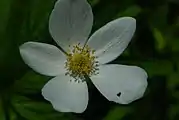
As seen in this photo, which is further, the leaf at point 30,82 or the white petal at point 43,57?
the leaf at point 30,82

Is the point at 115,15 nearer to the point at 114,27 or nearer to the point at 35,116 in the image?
the point at 114,27

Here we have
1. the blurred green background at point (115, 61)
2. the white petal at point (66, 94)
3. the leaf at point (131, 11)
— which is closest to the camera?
the white petal at point (66, 94)

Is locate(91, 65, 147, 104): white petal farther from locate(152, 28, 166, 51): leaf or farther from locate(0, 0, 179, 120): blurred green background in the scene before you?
locate(152, 28, 166, 51): leaf

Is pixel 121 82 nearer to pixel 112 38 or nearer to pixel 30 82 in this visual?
pixel 112 38

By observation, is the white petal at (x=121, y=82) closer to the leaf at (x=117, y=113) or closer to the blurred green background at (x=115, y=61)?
the blurred green background at (x=115, y=61)

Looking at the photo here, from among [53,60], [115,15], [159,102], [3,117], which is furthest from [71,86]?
[159,102]

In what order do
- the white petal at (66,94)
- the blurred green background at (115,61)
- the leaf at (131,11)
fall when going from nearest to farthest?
the white petal at (66,94) → the blurred green background at (115,61) → the leaf at (131,11)

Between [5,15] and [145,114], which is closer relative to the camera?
[5,15]

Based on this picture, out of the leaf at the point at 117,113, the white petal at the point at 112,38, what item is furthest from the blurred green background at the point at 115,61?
the white petal at the point at 112,38
